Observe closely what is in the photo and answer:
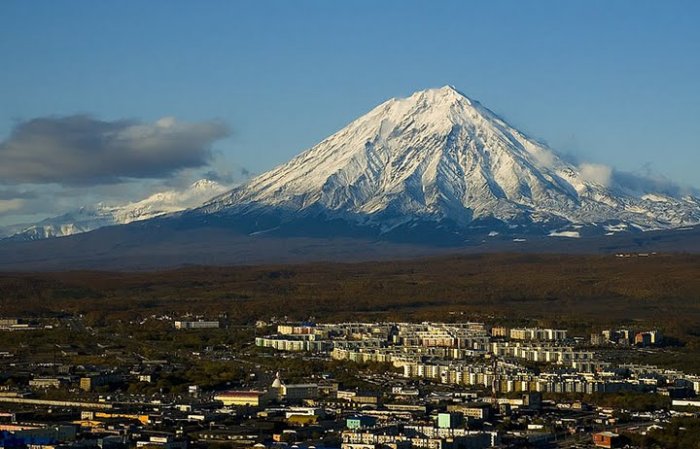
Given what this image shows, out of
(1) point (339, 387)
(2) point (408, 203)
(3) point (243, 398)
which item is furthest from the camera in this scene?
(2) point (408, 203)

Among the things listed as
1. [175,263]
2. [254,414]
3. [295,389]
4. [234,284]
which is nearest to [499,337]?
[295,389]

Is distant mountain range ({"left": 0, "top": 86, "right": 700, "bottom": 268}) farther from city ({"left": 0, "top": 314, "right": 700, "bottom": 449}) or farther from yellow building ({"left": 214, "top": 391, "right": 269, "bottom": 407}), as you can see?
yellow building ({"left": 214, "top": 391, "right": 269, "bottom": 407})

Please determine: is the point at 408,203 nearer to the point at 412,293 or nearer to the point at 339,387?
the point at 412,293

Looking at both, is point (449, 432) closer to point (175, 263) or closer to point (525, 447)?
point (525, 447)

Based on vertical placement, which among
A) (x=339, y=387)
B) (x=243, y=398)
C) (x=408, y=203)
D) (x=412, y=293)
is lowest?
(x=243, y=398)

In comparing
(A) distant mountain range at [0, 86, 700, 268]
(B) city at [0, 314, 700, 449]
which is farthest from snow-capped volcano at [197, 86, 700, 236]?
(B) city at [0, 314, 700, 449]

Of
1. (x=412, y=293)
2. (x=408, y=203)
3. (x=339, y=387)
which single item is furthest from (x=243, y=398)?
(x=408, y=203)

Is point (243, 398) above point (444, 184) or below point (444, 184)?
below
